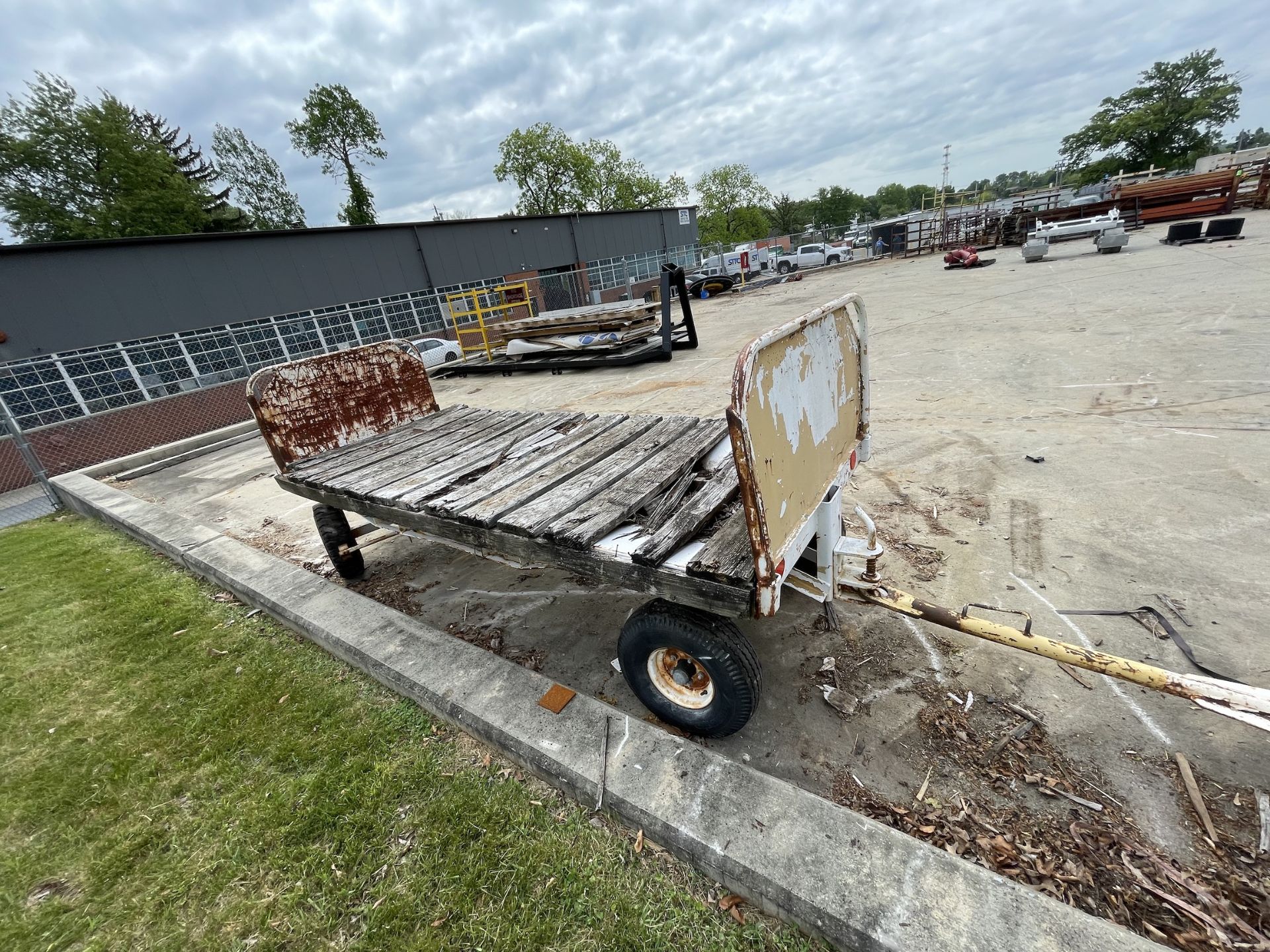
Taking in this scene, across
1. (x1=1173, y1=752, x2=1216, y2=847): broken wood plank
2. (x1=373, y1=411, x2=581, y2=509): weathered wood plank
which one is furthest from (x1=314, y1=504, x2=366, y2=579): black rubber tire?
(x1=1173, y1=752, x2=1216, y2=847): broken wood plank

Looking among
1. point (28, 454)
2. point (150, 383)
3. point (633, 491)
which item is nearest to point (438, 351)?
point (150, 383)

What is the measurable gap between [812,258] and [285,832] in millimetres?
36513

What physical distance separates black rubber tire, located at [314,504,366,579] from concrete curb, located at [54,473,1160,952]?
102 centimetres

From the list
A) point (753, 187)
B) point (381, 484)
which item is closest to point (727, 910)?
point (381, 484)

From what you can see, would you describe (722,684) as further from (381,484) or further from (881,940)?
(381,484)

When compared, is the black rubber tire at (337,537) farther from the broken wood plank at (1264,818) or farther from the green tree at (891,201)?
the green tree at (891,201)

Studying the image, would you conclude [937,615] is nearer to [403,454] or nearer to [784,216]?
[403,454]

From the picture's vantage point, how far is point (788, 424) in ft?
6.12

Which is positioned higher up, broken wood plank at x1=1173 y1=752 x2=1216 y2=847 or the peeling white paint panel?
the peeling white paint panel

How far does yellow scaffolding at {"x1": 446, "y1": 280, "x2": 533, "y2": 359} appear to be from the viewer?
43.6ft

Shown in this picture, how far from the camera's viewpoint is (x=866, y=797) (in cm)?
192

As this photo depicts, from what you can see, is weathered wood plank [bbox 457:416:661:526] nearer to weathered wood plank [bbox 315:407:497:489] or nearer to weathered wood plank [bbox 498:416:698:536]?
weathered wood plank [bbox 498:416:698:536]

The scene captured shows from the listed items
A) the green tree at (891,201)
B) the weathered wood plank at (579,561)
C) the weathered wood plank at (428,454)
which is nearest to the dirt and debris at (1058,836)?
the weathered wood plank at (579,561)

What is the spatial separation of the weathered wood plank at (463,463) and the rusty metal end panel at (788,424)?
1906 mm
